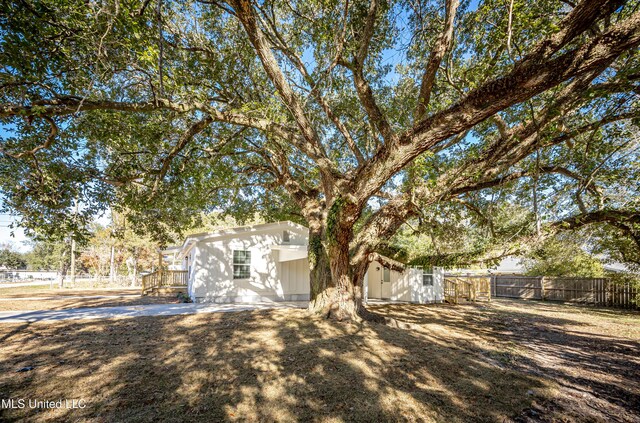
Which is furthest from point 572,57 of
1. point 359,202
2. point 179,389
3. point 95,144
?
point 95,144

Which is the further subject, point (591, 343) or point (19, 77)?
point (591, 343)

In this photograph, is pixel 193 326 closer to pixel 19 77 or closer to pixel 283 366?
pixel 283 366

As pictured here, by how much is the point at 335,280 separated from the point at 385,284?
8.64 m

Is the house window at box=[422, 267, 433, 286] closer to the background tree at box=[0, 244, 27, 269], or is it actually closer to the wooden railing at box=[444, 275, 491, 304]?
the wooden railing at box=[444, 275, 491, 304]

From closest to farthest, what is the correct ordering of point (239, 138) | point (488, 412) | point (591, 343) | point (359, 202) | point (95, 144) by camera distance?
point (488, 412)
point (359, 202)
point (591, 343)
point (95, 144)
point (239, 138)

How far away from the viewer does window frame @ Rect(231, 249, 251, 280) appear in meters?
12.2

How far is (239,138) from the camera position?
814cm

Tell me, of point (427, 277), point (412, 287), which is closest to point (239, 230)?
point (412, 287)

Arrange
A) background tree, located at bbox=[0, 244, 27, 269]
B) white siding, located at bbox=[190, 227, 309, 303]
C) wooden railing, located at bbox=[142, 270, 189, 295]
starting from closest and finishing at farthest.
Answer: white siding, located at bbox=[190, 227, 309, 303] → wooden railing, located at bbox=[142, 270, 189, 295] → background tree, located at bbox=[0, 244, 27, 269]

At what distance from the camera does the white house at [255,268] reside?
1172 cm

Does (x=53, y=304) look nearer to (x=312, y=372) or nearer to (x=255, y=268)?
(x=255, y=268)

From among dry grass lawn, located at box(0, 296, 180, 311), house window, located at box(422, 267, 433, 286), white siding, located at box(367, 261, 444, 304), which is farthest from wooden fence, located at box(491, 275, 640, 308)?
dry grass lawn, located at box(0, 296, 180, 311)

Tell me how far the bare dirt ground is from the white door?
7719 millimetres

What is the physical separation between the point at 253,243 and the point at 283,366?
8589 mm
